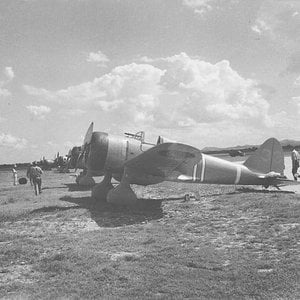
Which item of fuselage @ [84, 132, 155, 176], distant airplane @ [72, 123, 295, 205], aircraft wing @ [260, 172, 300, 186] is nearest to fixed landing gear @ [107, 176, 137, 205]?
distant airplane @ [72, 123, 295, 205]

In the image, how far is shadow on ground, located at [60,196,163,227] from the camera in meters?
8.53

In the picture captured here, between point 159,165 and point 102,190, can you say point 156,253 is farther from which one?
point 102,190

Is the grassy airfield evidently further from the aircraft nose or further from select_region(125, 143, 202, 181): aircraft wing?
the aircraft nose

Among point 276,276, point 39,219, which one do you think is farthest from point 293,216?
point 39,219

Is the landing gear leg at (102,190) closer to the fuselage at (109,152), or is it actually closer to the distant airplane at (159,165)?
the distant airplane at (159,165)

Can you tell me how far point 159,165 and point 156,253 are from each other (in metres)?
5.10

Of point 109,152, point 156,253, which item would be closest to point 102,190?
point 109,152

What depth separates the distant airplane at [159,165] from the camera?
10.0 metres

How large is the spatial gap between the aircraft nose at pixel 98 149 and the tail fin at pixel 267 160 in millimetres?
5929

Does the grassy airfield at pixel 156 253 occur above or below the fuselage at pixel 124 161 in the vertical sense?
below

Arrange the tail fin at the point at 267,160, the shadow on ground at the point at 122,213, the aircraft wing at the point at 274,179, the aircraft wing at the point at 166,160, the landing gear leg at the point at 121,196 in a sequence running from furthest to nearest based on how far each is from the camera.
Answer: the tail fin at the point at 267,160
the aircraft wing at the point at 274,179
the landing gear leg at the point at 121,196
the aircraft wing at the point at 166,160
the shadow on ground at the point at 122,213

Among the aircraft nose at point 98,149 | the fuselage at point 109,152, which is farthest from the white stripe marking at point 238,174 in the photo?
the aircraft nose at point 98,149

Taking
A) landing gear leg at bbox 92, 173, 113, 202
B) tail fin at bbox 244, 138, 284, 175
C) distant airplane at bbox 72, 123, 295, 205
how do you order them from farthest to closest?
1. tail fin at bbox 244, 138, 284, 175
2. landing gear leg at bbox 92, 173, 113, 202
3. distant airplane at bbox 72, 123, 295, 205

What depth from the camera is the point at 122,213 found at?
9.59 m
